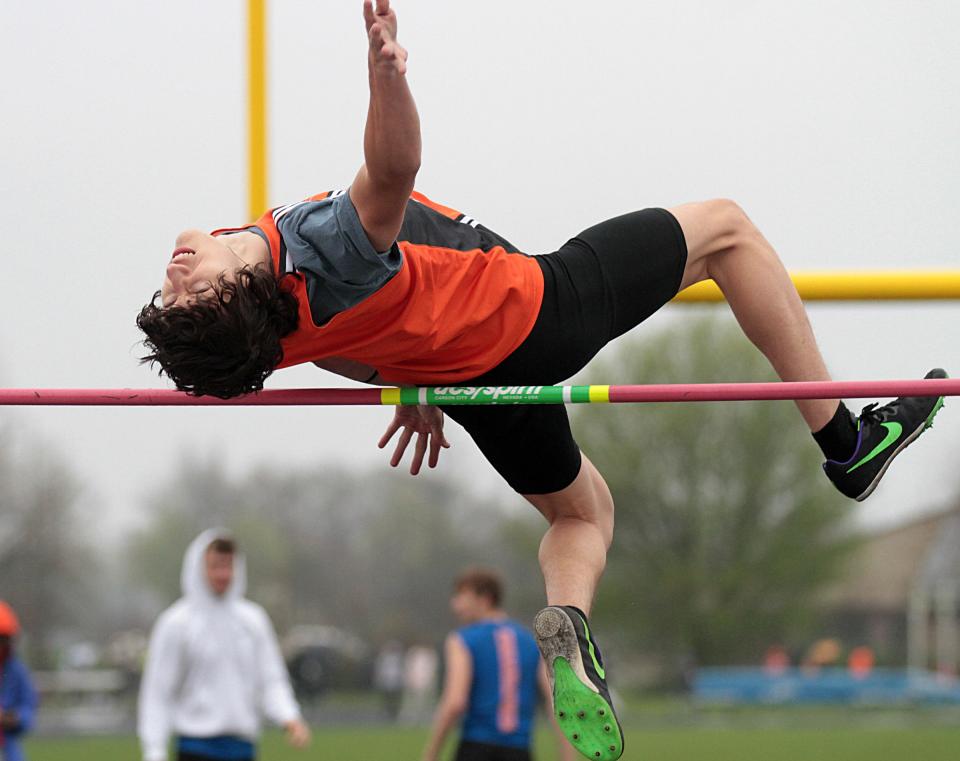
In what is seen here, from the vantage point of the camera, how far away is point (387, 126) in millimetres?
2713

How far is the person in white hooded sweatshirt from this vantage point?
18.4 ft

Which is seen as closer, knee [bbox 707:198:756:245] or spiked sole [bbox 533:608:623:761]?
spiked sole [bbox 533:608:623:761]

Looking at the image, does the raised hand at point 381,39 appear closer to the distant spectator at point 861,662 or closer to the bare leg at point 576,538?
the bare leg at point 576,538

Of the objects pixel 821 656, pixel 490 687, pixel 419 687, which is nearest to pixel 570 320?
pixel 490 687

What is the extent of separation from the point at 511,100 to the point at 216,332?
156 centimetres

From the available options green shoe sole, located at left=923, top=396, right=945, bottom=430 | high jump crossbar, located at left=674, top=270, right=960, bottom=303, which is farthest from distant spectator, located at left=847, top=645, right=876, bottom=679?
green shoe sole, located at left=923, top=396, right=945, bottom=430

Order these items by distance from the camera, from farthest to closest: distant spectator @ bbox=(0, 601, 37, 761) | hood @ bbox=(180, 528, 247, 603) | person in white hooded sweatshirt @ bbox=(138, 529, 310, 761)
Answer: distant spectator @ bbox=(0, 601, 37, 761) < hood @ bbox=(180, 528, 247, 603) < person in white hooded sweatshirt @ bbox=(138, 529, 310, 761)

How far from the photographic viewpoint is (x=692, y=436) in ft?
125

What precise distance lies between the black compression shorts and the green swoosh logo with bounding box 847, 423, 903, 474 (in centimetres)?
54

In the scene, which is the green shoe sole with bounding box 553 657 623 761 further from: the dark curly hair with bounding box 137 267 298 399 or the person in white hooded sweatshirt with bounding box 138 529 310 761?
the person in white hooded sweatshirt with bounding box 138 529 310 761

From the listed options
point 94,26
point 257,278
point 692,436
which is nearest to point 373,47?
point 257,278

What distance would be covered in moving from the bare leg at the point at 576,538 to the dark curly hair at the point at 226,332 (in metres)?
0.78

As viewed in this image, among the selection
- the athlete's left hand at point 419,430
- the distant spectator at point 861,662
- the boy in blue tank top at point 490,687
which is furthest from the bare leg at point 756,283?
the distant spectator at point 861,662

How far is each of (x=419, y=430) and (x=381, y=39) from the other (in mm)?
1204
